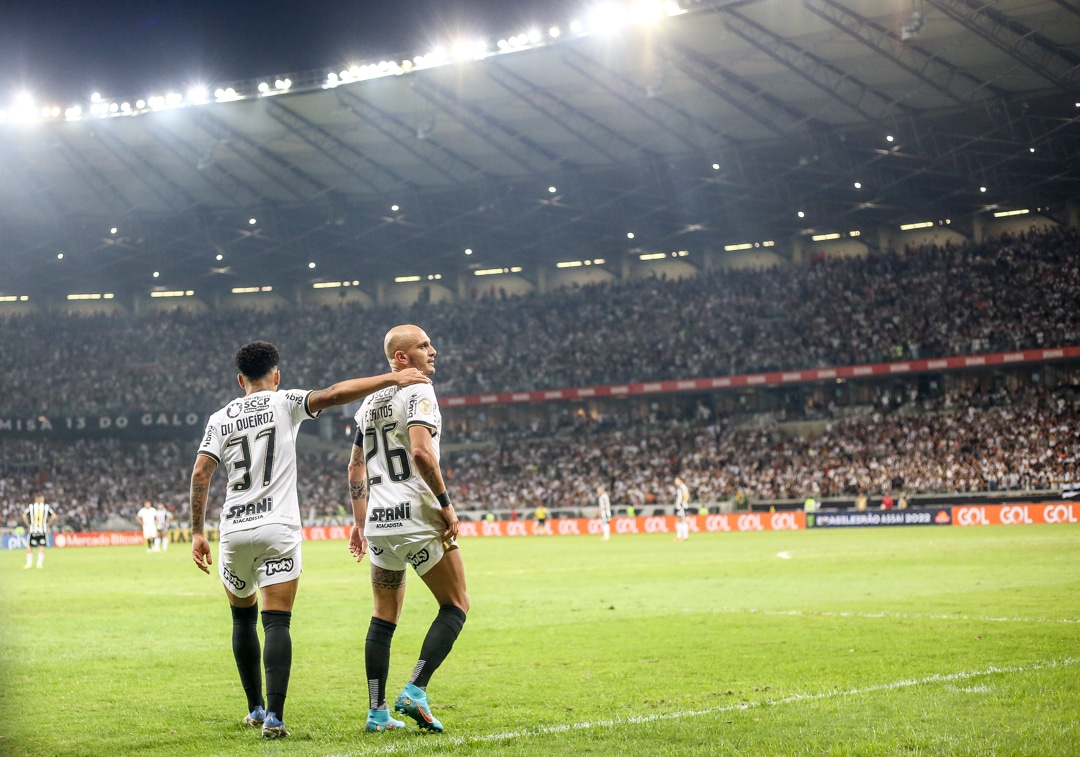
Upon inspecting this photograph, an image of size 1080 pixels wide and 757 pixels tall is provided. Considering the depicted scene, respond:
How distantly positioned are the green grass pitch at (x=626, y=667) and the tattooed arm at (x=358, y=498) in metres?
1.28

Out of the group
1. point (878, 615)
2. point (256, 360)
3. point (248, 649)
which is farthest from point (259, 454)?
point (878, 615)

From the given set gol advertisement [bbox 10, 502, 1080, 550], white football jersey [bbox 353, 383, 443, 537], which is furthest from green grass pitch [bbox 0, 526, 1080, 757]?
gol advertisement [bbox 10, 502, 1080, 550]

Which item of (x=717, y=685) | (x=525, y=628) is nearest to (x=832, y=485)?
(x=525, y=628)

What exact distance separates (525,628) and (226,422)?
7.31m

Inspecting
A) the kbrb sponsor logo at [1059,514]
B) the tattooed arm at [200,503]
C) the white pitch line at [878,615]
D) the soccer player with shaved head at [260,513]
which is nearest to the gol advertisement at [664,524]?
the kbrb sponsor logo at [1059,514]

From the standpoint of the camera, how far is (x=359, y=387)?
7281 mm

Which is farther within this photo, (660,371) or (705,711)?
(660,371)

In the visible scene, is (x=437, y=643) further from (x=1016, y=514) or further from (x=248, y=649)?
(x=1016, y=514)

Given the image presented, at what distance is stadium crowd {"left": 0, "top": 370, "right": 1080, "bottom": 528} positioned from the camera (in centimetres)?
5072

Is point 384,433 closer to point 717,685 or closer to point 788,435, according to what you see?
point 717,685

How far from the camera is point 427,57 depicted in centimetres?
4847

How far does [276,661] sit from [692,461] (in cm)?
5434

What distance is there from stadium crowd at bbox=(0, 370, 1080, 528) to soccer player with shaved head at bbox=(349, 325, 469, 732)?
43889 millimetres

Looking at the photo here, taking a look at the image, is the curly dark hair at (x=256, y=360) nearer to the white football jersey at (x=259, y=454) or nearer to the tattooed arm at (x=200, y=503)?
the white football jersey at (x=259, y=454)
